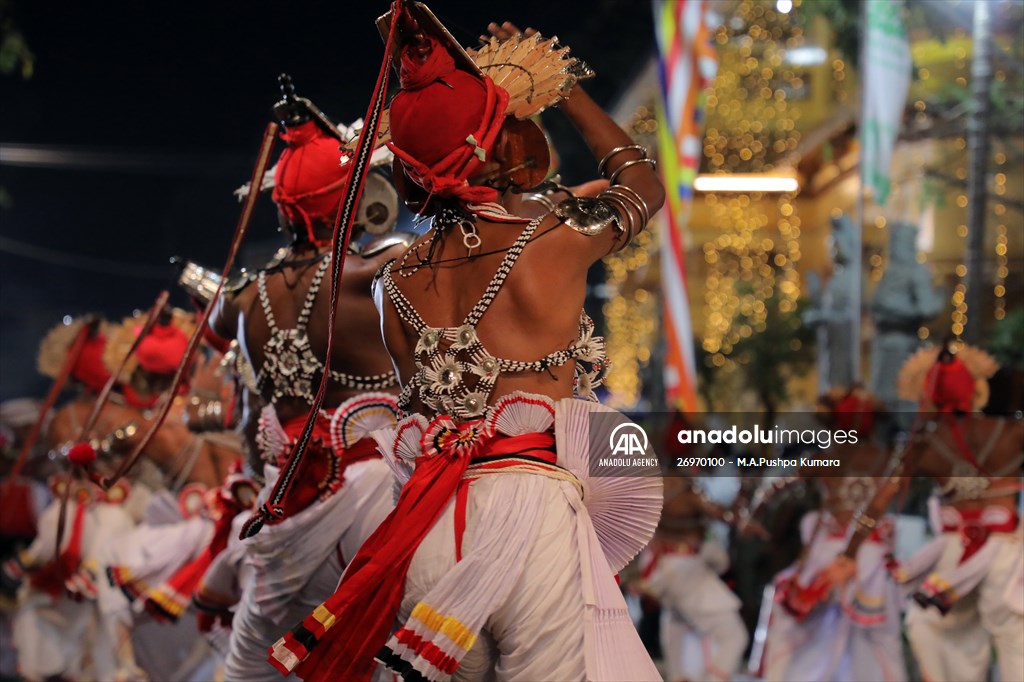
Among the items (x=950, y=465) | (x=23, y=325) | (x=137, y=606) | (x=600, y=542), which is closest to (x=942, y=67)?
(x=950, y=465)

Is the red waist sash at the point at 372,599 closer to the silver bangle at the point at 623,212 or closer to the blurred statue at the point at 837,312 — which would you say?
the silver bangle at the point at 623,212

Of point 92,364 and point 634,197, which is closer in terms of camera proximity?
point 634,197

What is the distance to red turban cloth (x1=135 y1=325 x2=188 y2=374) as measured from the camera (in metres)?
7.86

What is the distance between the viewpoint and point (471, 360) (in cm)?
334

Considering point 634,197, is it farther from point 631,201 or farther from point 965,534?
point 965,534

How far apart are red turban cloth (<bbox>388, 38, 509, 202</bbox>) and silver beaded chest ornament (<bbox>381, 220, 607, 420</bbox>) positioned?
249 millimetres

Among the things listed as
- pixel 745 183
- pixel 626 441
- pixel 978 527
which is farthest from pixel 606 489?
pixel 745 183

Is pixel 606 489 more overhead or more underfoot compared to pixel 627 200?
more underfoot

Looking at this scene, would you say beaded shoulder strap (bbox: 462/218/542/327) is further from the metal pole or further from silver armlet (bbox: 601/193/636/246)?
the metal pole

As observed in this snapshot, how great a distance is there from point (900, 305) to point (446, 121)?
1168cm

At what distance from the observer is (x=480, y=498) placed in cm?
324

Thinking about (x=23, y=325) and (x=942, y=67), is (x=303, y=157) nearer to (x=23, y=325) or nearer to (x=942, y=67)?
(x=23, y=325)

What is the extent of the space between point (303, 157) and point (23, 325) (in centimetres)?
573

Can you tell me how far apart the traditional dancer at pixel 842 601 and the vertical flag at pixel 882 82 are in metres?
4.57
